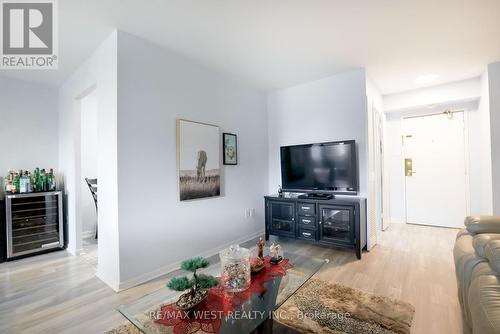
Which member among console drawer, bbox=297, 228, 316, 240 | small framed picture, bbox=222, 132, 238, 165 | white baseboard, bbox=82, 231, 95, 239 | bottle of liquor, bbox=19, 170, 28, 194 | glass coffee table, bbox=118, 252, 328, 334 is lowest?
white baseboard, bbox=82, 231, 95, 239

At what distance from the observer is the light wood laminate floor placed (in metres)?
1.73

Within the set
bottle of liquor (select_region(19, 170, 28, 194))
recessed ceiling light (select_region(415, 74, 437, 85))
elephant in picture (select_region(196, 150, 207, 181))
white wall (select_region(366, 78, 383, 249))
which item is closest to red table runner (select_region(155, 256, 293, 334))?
elephant in picture (select_region(196, 150, 207, 181))

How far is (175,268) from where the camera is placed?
263cm

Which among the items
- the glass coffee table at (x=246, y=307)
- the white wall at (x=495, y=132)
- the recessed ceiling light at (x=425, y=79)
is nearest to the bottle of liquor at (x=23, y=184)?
the glass coffee table at (x=246, y=307)

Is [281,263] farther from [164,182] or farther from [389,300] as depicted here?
[164,182]

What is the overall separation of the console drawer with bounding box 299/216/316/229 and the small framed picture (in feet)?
4.12

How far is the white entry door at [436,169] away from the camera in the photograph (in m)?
4.02

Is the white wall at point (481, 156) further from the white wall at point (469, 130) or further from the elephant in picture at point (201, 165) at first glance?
the elephant in picture at point (201, 165)

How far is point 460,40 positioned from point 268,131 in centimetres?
264

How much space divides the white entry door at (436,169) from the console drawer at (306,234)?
8.23 ft

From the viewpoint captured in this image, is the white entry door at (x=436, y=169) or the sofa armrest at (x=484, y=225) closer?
the sofa armrest at (x=484, y=225)

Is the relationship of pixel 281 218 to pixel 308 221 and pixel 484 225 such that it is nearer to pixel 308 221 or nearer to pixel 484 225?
pixel 308 221

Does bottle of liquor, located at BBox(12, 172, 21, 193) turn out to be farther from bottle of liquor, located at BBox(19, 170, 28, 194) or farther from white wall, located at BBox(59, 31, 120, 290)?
white wall, located at BBox(59, 31, 120, 290)

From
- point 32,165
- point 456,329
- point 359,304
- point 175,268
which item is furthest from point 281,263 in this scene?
point 32,165
